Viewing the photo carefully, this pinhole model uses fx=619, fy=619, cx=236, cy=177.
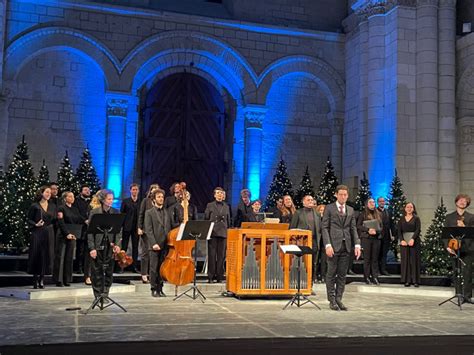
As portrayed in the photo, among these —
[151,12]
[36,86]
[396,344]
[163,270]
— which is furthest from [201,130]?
[396,344]

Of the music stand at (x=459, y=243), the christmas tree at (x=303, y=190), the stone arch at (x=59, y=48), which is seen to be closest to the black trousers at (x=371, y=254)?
the music stand at (x=459, y=243)

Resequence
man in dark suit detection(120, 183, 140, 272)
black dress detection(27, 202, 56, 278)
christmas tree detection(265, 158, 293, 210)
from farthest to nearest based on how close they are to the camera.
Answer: christmas tree detection(265, 158, 293, 210) → man in dark suit detection(120, 183, 140, 272) → black dress detection(27, 202, 56, 278)

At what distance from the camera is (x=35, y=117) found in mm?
17516

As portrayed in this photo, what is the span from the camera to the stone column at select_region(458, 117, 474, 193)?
17734mm

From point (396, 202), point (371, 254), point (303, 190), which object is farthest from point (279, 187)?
point (371, 254)

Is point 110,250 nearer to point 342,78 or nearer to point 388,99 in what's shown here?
point 388,99

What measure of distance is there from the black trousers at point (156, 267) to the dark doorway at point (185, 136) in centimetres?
856

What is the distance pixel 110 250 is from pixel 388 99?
11.2 m

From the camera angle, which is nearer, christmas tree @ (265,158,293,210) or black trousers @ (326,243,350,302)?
black trousers @ (326,243,350,302)

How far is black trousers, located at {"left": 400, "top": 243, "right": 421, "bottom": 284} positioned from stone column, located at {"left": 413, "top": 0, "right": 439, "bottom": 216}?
4.61 metres

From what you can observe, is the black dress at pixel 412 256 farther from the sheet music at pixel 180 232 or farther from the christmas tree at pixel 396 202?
the sheet music at pixel 180 232

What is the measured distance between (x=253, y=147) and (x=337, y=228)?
9979mm

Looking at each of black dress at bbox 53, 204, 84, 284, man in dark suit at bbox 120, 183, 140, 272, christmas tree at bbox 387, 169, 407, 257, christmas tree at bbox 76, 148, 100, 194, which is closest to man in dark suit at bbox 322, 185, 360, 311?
black dress at bbox 53, 204, 84, 284

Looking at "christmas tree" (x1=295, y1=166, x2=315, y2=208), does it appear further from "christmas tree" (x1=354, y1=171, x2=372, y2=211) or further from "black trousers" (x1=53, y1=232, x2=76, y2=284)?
"black trousers" (x1=53, y1=232, x2=76, y2=284)
